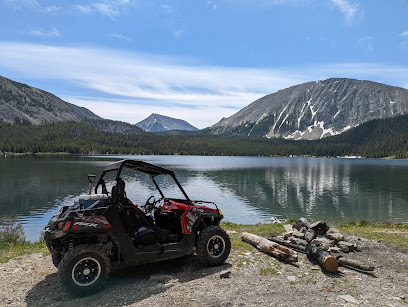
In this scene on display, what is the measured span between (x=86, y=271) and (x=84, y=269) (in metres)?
0.08

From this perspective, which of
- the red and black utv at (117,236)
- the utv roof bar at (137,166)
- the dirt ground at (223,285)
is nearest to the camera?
the dirt ground at (223,285)

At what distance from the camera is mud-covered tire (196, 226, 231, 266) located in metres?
10.0

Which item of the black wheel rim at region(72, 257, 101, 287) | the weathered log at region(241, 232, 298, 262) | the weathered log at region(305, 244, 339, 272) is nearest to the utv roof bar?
the black wheel rim at region(72, 257, 101, 287)

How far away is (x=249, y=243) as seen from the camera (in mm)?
13109

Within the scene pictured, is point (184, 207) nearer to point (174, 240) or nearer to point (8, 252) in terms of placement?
point (174, 240)

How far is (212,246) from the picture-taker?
34.0ft

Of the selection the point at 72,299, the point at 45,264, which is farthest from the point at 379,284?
the point at 45,264

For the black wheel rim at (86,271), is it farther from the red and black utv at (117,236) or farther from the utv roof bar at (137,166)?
the utv roof bar at (137,166)

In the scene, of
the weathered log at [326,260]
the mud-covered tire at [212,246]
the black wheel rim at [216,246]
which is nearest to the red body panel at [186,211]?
the mud-covered tire at [212,246]

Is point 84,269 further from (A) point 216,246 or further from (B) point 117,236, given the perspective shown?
(A) point 216,246

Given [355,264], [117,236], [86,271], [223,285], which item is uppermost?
[117,236]

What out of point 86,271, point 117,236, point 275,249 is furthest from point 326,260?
point 86,271

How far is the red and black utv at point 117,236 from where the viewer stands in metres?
7.98

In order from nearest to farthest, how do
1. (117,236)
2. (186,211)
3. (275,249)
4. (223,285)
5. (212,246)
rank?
(117,236) → (223,285) → (186,211) → (212,246) → (275,249)
